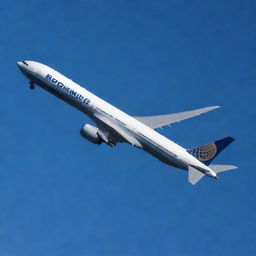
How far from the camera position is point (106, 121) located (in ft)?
218

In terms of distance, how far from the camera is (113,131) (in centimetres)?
6619

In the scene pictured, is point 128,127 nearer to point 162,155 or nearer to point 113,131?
point 113,131

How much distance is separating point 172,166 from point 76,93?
1394cm

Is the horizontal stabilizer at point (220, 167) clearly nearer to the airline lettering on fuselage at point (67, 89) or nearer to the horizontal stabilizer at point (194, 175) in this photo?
the horizontal stabilizer at point (194, 175)

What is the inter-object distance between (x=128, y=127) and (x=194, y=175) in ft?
31.6

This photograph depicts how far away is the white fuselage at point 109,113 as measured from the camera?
63.6 metres

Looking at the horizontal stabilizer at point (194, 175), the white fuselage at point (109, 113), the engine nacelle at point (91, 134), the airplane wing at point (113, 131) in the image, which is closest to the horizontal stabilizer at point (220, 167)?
the white fuselage at point (109, 113)

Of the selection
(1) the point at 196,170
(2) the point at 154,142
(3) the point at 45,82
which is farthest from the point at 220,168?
(3) the point at 45,82

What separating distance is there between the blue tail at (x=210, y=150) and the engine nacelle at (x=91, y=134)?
1121cm

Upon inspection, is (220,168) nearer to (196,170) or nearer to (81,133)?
(196,170)

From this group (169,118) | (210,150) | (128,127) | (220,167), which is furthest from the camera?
(169,118)

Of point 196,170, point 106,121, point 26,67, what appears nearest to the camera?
point 196,170

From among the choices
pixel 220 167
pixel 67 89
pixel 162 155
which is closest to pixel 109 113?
pixel 67 89

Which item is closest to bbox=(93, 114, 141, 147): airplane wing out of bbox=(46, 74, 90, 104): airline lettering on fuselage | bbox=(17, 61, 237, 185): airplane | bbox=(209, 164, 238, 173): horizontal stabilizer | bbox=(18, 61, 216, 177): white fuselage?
bbox=(17, 61, 237, 185): airplane
